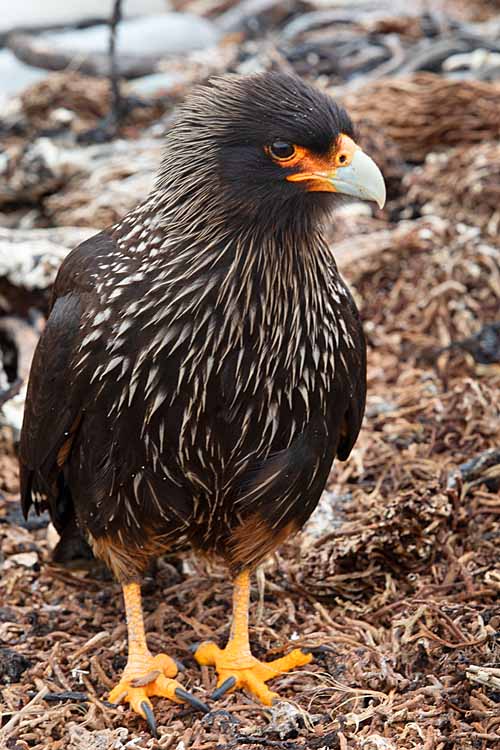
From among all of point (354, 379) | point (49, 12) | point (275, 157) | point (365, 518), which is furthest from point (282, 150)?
point (49, 12)

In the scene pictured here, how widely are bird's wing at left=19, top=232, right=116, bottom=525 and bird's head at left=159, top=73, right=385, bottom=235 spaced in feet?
1.48

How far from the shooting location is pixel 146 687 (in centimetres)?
352

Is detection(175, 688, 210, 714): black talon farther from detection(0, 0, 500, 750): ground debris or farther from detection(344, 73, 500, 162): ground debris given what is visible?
detection(344, 73, 500, 162): ground debris

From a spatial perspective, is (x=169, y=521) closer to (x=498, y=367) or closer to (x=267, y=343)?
(x=267, y=343)

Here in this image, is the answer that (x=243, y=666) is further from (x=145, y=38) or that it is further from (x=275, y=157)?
(x=145, y=38)

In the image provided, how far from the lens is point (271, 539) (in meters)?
3.52

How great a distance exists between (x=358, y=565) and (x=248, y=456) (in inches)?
35.3

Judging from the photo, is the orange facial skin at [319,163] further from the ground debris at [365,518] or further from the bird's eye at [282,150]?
the ground debris at [365,518]

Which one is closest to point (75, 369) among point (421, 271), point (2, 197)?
point (421, 271)

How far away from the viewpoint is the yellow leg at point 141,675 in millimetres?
3482

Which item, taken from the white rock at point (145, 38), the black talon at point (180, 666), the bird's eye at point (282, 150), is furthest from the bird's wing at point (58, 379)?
the white rock at point (145, 38)

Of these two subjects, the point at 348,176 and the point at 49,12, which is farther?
the point at 49,12

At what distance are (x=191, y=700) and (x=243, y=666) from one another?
0.24 metres

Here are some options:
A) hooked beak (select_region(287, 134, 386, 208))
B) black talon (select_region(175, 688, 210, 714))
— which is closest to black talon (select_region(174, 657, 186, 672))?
black talon (select_region(175, 688, 210, 714))
